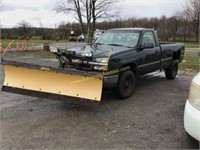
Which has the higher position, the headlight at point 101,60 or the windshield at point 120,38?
the windshield at point 120,38

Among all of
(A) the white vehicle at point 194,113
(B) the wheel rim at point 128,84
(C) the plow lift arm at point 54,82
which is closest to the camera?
(A) the white vehicle at point 194,113

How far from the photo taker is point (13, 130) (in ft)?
13.2

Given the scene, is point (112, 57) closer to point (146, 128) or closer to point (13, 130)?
point (146, 128)

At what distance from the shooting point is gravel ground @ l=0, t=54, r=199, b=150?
3603mm

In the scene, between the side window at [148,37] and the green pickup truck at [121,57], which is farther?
the side window at [148,37]

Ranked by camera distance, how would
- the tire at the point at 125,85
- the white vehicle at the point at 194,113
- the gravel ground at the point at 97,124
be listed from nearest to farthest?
the white vehicle at the point at 194,113
the gravel ground at the point at 97,124
the tire at the point at 125,85

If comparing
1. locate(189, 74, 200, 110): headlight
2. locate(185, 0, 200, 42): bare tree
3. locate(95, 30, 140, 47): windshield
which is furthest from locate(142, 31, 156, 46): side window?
locate(185, 0, 200, 42): bare tree

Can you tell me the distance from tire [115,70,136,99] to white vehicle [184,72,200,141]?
8.15 feet

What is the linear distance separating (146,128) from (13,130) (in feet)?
7.39

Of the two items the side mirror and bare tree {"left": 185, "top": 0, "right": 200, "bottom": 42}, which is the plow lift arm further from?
bare tree {"left": 185, "top": 0, "right": 200, "bottom": 42}

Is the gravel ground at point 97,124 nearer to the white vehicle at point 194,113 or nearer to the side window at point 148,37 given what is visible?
the white vehicle at point 194,113

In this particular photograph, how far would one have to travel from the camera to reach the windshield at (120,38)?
6363mm

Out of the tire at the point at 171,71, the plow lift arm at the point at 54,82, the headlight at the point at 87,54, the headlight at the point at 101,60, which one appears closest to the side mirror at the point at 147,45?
the headlight at the point at 101,60

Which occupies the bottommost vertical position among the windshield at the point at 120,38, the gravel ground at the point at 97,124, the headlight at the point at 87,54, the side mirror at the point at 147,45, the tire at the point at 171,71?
the gravel ground at the point at 97,124
